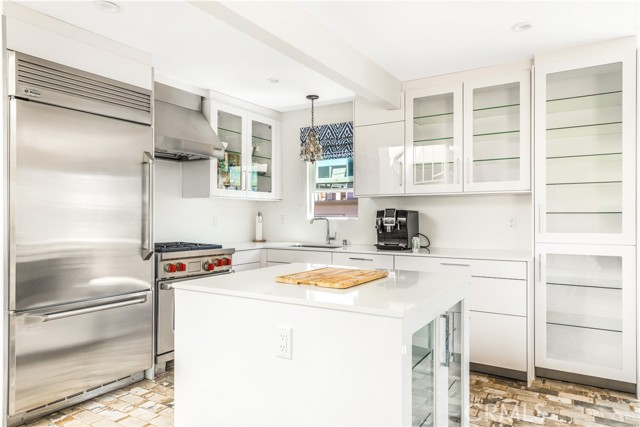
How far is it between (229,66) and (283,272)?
195 centimetres

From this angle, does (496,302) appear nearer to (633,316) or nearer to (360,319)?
(633,316)

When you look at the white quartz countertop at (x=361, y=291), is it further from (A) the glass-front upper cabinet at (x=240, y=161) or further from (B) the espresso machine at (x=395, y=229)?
(A) the glass-front upper cabinet at (x=240, y=161)

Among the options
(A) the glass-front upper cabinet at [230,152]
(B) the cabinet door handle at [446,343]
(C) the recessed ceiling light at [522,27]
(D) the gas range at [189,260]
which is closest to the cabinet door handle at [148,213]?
(D) the gas range at [189,260]

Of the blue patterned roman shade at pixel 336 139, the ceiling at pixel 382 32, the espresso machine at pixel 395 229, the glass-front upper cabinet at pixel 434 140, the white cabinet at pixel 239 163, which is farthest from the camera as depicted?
the blue patterned roman shade at pixel 336 139

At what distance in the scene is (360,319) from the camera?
4.82 feet

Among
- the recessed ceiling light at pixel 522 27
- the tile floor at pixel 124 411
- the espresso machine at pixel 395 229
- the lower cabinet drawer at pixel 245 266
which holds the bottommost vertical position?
the tile floor at pixel 124 411

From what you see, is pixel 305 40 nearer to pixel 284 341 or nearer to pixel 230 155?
pixel 284 341

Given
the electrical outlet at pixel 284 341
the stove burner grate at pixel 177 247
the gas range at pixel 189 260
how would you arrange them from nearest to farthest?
the electrical outlet at pixel 284 341
the gas range at pixel 189 260
the stove burner grate at pixel 177 247

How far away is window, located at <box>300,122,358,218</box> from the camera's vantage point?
454cm

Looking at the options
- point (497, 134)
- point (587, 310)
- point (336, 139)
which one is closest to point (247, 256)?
point (336, 139)

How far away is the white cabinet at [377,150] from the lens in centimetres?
386

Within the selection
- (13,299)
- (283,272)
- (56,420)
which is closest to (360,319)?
(283,272)

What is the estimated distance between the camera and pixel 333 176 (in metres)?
4.71

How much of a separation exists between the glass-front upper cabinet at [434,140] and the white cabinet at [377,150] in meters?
0.08
